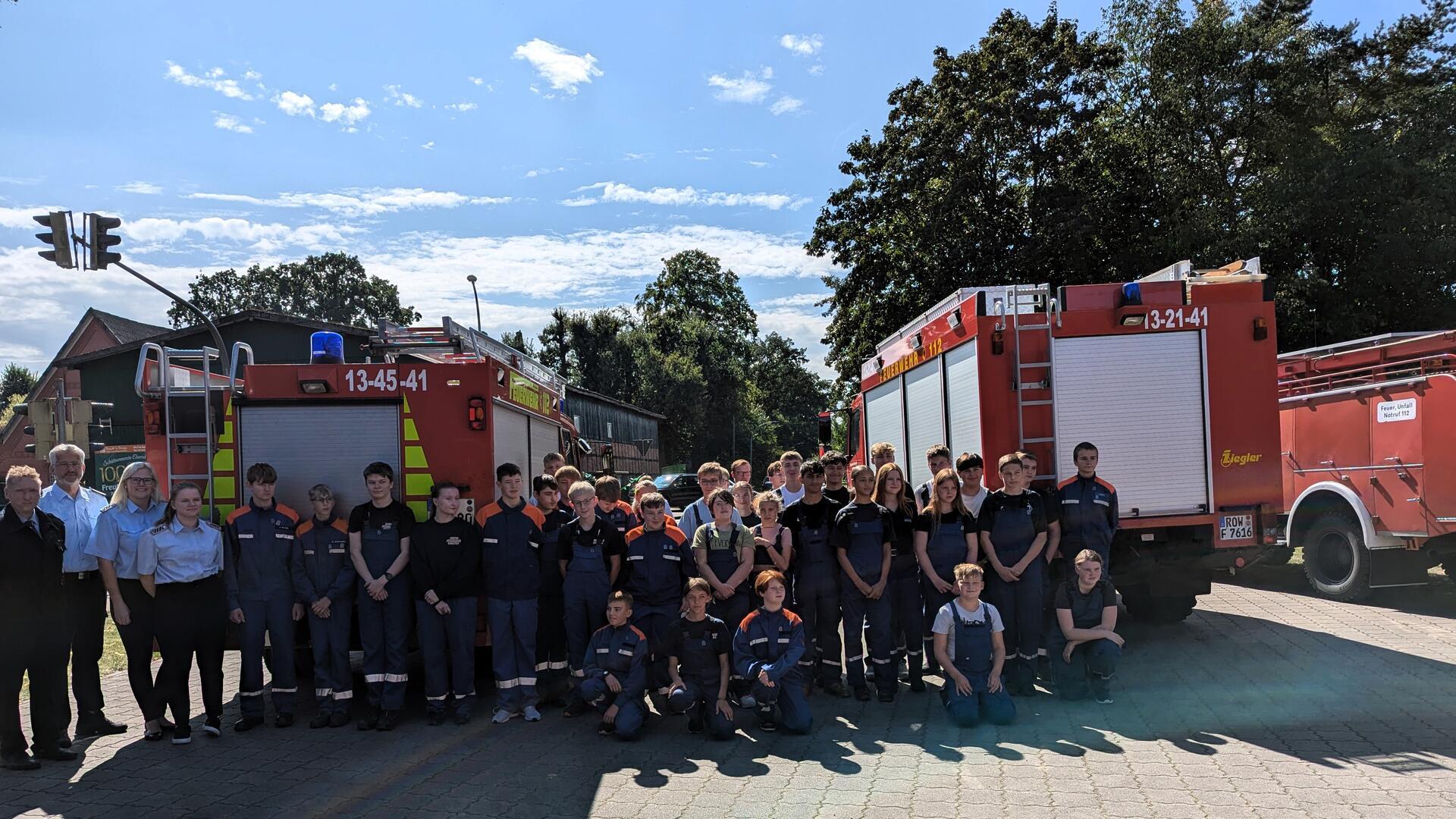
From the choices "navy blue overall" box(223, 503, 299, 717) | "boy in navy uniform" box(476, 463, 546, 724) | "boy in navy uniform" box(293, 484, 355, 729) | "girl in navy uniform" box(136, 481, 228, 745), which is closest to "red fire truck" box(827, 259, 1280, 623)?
"boy in navy uniform" box(476, 463, 546, 724)

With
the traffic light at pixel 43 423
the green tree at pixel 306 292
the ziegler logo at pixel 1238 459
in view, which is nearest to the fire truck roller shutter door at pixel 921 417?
the ziegler logo at pixel 1238 459

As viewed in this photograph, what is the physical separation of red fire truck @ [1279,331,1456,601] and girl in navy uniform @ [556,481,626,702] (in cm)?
800

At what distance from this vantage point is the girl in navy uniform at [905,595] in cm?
705

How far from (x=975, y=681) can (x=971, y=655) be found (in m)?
0.17

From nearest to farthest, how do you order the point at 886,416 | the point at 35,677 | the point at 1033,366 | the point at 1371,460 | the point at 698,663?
1. the point at 35,677
2. the point at 698,663
3. the point at 1033,366
4. the point at 1371,460
5. the point at 886,416

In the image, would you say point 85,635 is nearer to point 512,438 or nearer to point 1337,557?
point 512,438

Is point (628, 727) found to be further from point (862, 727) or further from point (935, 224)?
point (935, 224)

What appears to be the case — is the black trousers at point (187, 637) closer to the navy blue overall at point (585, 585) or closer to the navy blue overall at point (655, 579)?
the navy blue overall at point (585, 585)

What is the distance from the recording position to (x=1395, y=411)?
31.7 feet

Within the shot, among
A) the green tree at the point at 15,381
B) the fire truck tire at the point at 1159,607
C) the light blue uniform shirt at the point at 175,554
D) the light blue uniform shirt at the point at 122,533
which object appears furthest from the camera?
the green tree at the point at 15,381

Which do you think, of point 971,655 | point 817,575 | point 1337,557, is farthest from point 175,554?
point 1337,557

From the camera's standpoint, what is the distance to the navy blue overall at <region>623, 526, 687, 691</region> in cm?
661

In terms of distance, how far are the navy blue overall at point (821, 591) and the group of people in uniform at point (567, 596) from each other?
0.05 feet

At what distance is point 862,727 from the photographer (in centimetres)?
612
